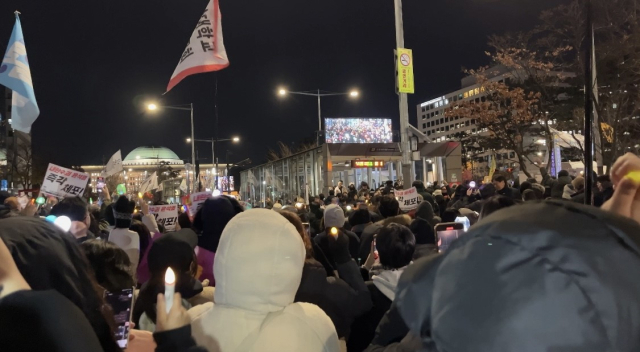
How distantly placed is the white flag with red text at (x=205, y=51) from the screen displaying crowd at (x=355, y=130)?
14000 mm

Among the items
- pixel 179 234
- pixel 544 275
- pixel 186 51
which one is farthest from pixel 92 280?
pixel 186 51

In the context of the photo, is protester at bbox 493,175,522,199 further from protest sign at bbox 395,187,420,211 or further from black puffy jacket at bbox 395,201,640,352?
black puffy jacket at bbox 395,201,640,352

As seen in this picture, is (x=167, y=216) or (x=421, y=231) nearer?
(x=421, y=231)

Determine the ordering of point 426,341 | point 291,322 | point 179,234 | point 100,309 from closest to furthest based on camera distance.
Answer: point 426,341
point 100,309
point 291,322
point 179,234

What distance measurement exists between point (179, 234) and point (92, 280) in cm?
204

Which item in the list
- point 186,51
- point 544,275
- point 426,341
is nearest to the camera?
point 544,275

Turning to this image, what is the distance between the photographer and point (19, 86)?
9914mm

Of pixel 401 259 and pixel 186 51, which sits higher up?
pixel 186 51

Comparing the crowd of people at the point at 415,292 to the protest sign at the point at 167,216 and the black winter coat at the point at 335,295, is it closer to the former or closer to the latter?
the black winter coat at the point at 335,295

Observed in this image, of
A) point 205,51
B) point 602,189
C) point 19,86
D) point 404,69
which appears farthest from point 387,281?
point 404,69

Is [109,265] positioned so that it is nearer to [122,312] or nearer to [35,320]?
[122,312]

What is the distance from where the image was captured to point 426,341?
3.38 ft

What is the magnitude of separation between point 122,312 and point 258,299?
2.30ft

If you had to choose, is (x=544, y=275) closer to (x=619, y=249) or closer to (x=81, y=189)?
Answer: (x=619, y=249)
